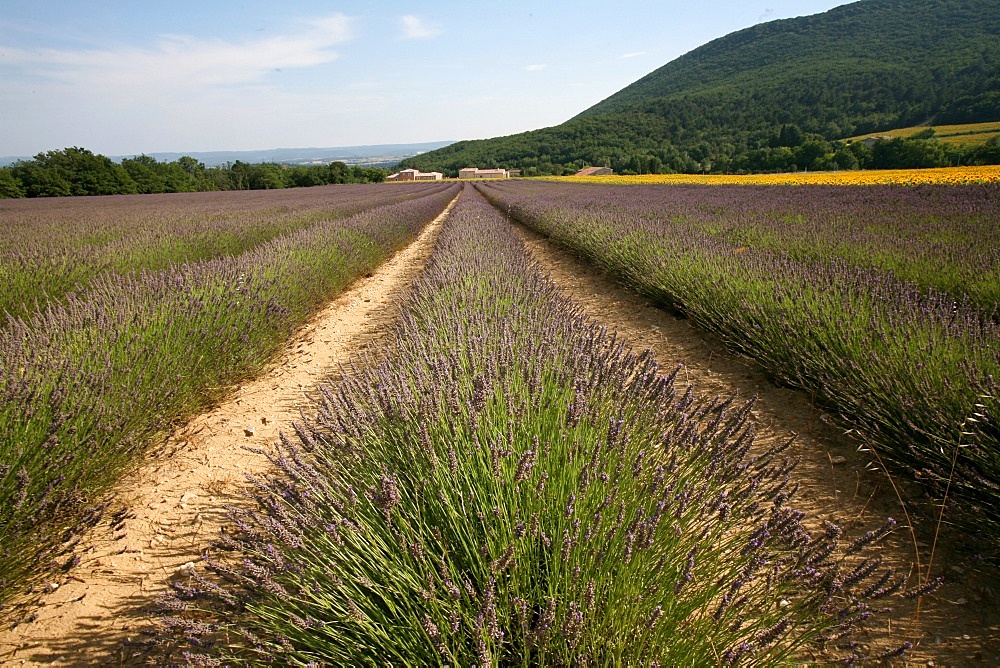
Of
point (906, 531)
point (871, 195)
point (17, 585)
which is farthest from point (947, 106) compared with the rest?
point (17, 585)

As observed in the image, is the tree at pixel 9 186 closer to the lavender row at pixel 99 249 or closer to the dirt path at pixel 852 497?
the lavender row at pixel 99 249

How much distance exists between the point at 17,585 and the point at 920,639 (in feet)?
10.3

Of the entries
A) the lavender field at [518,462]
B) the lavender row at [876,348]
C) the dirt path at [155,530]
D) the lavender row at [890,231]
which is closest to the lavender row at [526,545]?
the lavender field at [518,462]

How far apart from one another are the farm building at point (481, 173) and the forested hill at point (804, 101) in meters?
4.77

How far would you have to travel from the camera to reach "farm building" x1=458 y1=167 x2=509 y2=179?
75.5m

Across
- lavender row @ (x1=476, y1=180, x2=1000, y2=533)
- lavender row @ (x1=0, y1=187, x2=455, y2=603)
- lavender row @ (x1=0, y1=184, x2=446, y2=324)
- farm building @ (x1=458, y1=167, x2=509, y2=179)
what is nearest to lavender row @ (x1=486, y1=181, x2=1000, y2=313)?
lavender row @ (x1=476, y1=180, x2=1000, y2=533)

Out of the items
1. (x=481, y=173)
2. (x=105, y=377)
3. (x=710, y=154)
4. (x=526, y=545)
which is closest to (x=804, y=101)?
(x=710, y=154)

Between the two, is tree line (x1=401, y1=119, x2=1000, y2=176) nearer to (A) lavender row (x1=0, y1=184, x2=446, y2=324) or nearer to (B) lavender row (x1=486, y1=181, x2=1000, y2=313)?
(B) lavender row (x1=486, y1=181, x2=1000, y2=313)

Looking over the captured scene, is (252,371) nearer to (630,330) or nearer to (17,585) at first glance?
(17,585)

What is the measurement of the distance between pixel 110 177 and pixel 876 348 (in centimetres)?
5154

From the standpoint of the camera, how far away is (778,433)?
266 cm

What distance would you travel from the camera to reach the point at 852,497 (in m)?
2.12

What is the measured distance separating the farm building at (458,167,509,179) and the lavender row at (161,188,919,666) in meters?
75.6

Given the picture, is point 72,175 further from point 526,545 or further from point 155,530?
point 526,545
